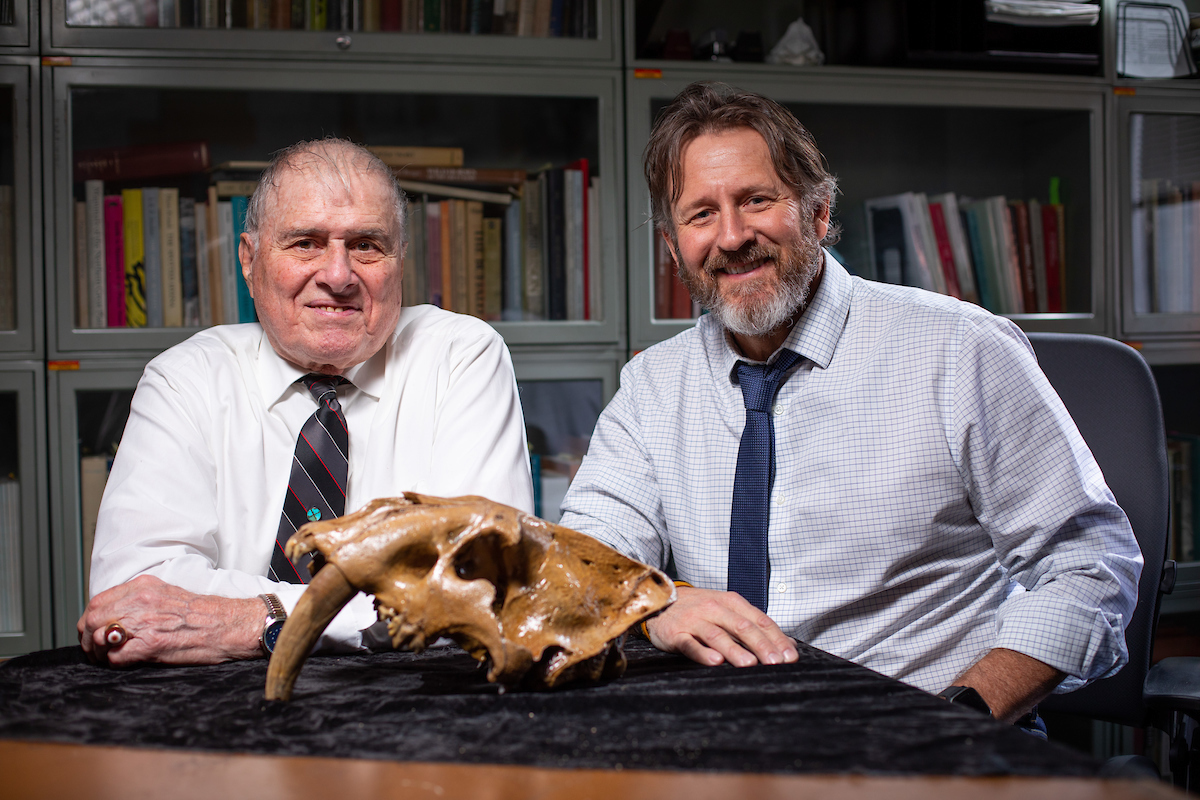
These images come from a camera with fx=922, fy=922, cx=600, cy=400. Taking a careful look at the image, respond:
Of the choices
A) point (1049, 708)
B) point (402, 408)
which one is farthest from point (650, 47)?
point (1049, 708)

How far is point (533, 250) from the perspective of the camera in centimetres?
225

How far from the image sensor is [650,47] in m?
2.22

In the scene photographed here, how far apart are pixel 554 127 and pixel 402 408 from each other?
3.20 ft

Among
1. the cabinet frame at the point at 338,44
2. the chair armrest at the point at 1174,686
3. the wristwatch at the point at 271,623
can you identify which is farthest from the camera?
the cabinet frame at the point at 338,44

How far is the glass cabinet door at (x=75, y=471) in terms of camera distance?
199 centimetres

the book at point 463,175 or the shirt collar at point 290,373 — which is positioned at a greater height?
the book at point 463,175

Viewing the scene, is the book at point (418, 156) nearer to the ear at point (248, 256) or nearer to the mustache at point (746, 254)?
the ear at point (248, 256)

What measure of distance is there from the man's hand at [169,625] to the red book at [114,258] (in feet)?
3.84

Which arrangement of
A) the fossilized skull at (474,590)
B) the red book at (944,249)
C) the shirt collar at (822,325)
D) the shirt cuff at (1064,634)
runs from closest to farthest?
the fossilized skull at (474,590) → the shirt cuff at (1064,634) → the shirt collar at (822,325) → the red book at (944,249)

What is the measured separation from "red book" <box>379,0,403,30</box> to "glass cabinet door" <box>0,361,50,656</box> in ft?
3.50

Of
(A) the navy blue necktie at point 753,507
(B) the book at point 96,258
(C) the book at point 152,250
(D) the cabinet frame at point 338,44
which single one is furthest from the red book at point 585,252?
(B) the book at point 96,258

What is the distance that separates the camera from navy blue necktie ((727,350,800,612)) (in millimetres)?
1369

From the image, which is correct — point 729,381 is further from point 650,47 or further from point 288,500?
point 650,47

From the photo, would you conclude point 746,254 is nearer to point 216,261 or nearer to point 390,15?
point 390,15
